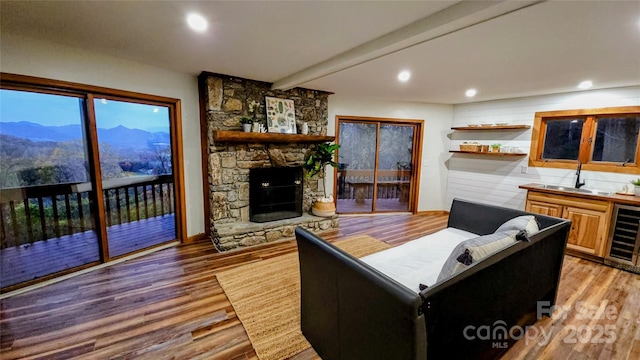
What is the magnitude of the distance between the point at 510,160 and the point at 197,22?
17.0ft

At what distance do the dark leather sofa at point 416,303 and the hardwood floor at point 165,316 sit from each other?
1.31ft

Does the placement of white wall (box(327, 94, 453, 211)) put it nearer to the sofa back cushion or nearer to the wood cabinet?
the wood cabinet

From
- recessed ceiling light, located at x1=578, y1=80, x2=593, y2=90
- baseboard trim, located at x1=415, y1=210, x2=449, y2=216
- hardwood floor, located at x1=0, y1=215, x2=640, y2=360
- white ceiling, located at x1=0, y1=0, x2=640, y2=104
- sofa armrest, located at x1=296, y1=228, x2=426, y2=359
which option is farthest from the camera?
baseboard trim, located at x1=415, y1=210, x2=449, y2=216

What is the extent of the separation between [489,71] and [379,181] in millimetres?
2911

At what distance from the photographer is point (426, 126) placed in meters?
5.49

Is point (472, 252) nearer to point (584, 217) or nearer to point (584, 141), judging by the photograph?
point (584, 217)

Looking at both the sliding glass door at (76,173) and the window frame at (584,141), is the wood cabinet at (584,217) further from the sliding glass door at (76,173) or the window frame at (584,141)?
the sliding glass door at (76,173)

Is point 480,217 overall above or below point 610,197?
below

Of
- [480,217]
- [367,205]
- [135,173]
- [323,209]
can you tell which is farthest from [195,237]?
[480,217]

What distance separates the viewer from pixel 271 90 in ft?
13.5

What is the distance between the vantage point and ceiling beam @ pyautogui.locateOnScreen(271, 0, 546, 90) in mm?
1658

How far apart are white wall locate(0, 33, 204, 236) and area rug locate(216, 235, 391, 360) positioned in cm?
152

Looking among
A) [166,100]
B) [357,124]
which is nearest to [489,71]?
[357,124]

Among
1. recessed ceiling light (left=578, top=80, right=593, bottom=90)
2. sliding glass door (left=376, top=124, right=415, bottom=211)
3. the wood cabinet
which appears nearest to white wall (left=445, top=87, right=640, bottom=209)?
recessed ceiling light (left=578, top=80, right=593, bottom=90)
